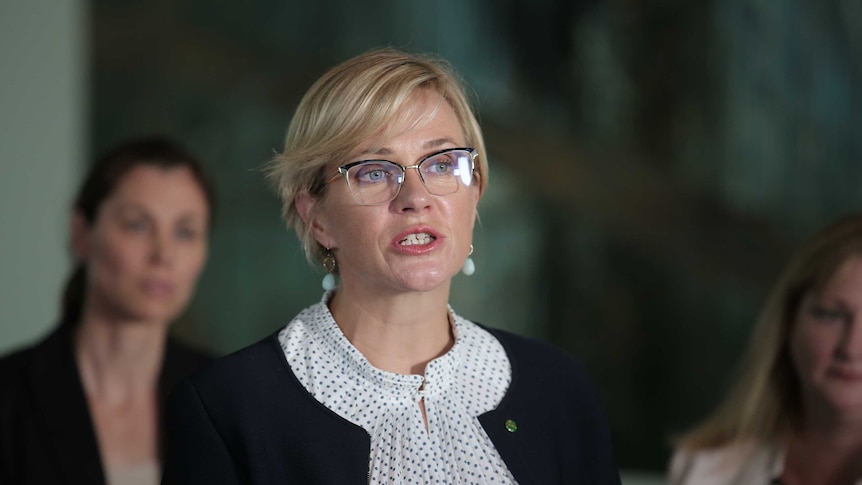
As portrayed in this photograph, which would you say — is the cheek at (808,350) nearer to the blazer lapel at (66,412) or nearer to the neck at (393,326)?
the neck at (393,326)

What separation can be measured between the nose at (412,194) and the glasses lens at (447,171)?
14 mm

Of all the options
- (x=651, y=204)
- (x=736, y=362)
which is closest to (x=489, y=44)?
(x=651, y=204)

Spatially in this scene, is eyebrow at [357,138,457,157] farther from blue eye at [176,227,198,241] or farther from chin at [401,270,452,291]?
blue eye at [176,227,198,241]

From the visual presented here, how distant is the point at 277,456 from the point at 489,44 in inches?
110

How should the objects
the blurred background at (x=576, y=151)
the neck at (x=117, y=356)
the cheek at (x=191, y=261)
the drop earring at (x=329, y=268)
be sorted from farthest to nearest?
the blurred background at (x=576, y=151), the cheek at (x=191, y=261), the neck at (x=117, y=356), the drop earring at (x=329, y=268)

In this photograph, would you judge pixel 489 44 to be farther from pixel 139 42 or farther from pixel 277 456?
pixel 277 456

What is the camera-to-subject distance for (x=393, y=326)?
1.70 m

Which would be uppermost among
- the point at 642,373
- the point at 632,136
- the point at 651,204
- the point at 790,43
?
the point at 790,43

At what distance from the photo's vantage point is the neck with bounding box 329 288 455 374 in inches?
66.6

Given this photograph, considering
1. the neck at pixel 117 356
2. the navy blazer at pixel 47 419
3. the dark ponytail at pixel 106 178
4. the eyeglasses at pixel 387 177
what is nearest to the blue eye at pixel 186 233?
the dark ponytail at pixel 106 178

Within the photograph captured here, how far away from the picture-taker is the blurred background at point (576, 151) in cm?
376

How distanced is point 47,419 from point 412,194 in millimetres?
1735

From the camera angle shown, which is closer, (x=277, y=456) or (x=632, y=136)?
(x=277, y=456)

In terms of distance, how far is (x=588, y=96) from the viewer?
3.96 meters
